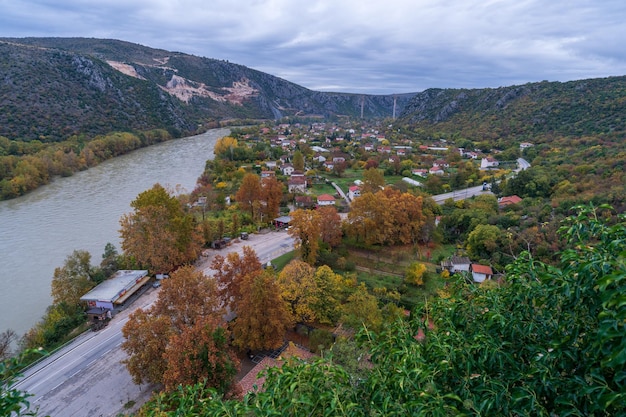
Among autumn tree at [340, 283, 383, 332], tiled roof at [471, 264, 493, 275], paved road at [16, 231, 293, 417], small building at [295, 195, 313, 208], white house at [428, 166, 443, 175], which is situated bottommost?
paved road at [16, 231, 293, 417]

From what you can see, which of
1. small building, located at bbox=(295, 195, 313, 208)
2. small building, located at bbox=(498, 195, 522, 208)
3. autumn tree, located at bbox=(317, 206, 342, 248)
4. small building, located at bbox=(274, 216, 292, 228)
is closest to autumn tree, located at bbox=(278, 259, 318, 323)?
autumn tree, located at bbox=(317, 206, 342, 248)

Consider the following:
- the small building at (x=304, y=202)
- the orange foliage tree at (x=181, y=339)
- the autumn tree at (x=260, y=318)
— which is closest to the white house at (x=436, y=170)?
the small building at (x=304, y=202)

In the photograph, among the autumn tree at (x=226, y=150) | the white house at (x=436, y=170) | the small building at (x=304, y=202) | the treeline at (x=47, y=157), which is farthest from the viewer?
the autumn tree at (x=226, y=150)

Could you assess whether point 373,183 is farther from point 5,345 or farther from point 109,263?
point 5,345

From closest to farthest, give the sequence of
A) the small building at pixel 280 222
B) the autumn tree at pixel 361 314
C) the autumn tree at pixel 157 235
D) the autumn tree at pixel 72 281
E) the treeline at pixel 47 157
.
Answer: the autumn tree at pixel 361 314 < the autumn tree at pixel 72 281 < the autumn tree at pixel 157 235 < the small building at pixel 280 222 < the treeline at pixel 47 157

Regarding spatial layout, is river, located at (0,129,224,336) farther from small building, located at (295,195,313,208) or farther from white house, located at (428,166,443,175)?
white house, located at (428,166,443,175)

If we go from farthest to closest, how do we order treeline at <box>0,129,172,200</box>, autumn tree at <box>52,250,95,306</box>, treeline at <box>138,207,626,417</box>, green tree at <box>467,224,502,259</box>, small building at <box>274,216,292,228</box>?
1. treeline at <box>0,129,172,200</box>
2. small building at <box>274,216,292,228</box>
3. green tree at <box>467,224,502,259</box>
4. autumn tree at <box>52,250,95,306</box>
5. treeline at <box>138,207,626,417</box>

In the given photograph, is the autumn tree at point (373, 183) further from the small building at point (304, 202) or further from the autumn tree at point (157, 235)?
the autumn tree at point (157, 235)
